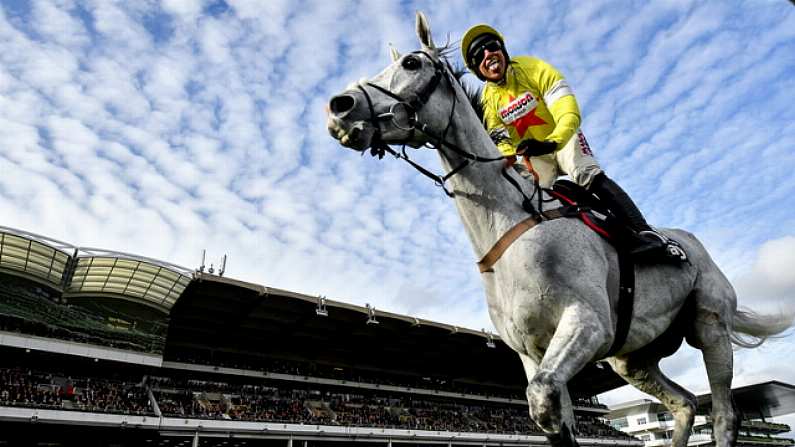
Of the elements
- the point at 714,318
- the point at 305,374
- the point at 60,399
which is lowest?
the point at 714,318

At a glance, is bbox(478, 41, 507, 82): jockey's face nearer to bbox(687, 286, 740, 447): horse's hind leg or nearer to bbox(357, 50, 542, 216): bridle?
bbox(357, 50, 542, 216): bridle

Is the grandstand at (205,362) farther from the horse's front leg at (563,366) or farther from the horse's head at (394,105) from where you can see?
the horse's front leg at (563,366)

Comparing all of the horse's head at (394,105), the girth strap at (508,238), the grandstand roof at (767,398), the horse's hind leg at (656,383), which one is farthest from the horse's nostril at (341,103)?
Answer: the grandstand roof at (767,398)

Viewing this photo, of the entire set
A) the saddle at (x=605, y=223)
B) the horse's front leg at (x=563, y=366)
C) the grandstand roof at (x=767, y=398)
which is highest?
the grandstand roof at (x=767, y=398)

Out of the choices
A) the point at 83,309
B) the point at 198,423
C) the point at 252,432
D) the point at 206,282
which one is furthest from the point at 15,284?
the point at 252,432

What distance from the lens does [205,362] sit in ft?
108

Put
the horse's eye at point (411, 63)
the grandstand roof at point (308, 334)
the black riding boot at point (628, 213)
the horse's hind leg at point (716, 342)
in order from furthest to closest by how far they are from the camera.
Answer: the grandstand roof at point (308, 334) < the horse's hind leg at point (716, 342) < the black riding boot at point (628, 213) < the horse's eye at point (411, 63)

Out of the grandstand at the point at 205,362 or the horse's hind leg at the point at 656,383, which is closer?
the horse's hind leg at the point at 656,383

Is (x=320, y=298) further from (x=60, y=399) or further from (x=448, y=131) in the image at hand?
(x=448, y=131)

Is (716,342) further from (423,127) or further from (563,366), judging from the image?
(423,127)

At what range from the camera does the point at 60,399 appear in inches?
980

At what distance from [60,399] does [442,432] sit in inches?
831

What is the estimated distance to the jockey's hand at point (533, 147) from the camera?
3.05 metres

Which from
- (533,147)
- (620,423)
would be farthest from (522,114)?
(620,423)
